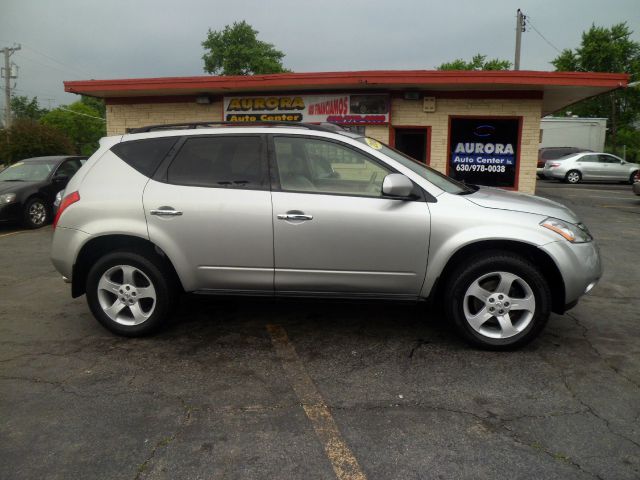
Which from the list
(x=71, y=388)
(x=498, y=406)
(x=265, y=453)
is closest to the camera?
(x=265, y=453)

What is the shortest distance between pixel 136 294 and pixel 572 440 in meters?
3.32

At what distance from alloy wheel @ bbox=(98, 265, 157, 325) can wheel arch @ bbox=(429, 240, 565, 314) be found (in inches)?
91.7

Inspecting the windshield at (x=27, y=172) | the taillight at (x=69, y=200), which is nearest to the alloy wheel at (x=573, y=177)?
the windshield at (x=27, y=172)

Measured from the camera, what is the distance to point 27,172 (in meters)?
11.5

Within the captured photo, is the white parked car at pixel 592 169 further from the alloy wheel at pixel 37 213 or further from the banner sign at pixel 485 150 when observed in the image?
the alloy wheel at pixel 37 213

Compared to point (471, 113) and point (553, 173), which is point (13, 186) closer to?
point (471, 113)

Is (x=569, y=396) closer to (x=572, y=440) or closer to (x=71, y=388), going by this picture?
(x=572, y=440)

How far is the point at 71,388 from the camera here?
138 inches

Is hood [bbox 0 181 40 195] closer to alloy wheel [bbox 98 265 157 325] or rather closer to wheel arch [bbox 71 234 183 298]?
wheel arch [bbox 71 234 183 298]

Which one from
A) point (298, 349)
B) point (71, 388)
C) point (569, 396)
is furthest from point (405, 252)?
point (71, 388)

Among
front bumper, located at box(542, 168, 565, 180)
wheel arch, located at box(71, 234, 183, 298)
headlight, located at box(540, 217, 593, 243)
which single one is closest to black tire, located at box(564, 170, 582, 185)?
front bumper, located at box(542, 168, 565, 180)

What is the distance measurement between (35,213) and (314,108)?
6.53 meters

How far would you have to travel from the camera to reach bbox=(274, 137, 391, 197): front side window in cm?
413

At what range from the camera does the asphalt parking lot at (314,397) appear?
2.67 metres
